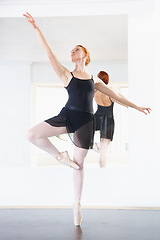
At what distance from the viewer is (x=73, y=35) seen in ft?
16.6

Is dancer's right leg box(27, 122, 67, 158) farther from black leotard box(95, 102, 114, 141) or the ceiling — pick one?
the ceiling

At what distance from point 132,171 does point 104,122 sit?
72 centimetres

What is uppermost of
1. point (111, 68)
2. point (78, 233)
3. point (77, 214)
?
point (111, 68)

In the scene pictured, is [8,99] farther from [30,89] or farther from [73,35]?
[73,35]

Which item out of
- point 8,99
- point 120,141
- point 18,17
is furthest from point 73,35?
point 120,141

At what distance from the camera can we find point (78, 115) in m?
3.94

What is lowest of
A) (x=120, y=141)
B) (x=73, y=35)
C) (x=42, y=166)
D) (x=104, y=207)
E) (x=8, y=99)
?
(x=104, y=207)

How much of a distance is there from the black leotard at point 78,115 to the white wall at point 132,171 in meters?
1.10

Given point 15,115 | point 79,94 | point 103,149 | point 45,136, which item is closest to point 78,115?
point 79,94

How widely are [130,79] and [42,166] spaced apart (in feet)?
5.23

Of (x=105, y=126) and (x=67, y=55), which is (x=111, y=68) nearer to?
(x=67, y=55)

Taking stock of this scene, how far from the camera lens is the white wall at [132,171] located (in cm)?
492

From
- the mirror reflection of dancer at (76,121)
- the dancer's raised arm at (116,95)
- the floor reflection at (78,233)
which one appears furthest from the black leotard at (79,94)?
the floor reflection at (78,233)

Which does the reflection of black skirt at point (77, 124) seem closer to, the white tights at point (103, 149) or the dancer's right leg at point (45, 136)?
the dancer's right leg at point (45, 136)
